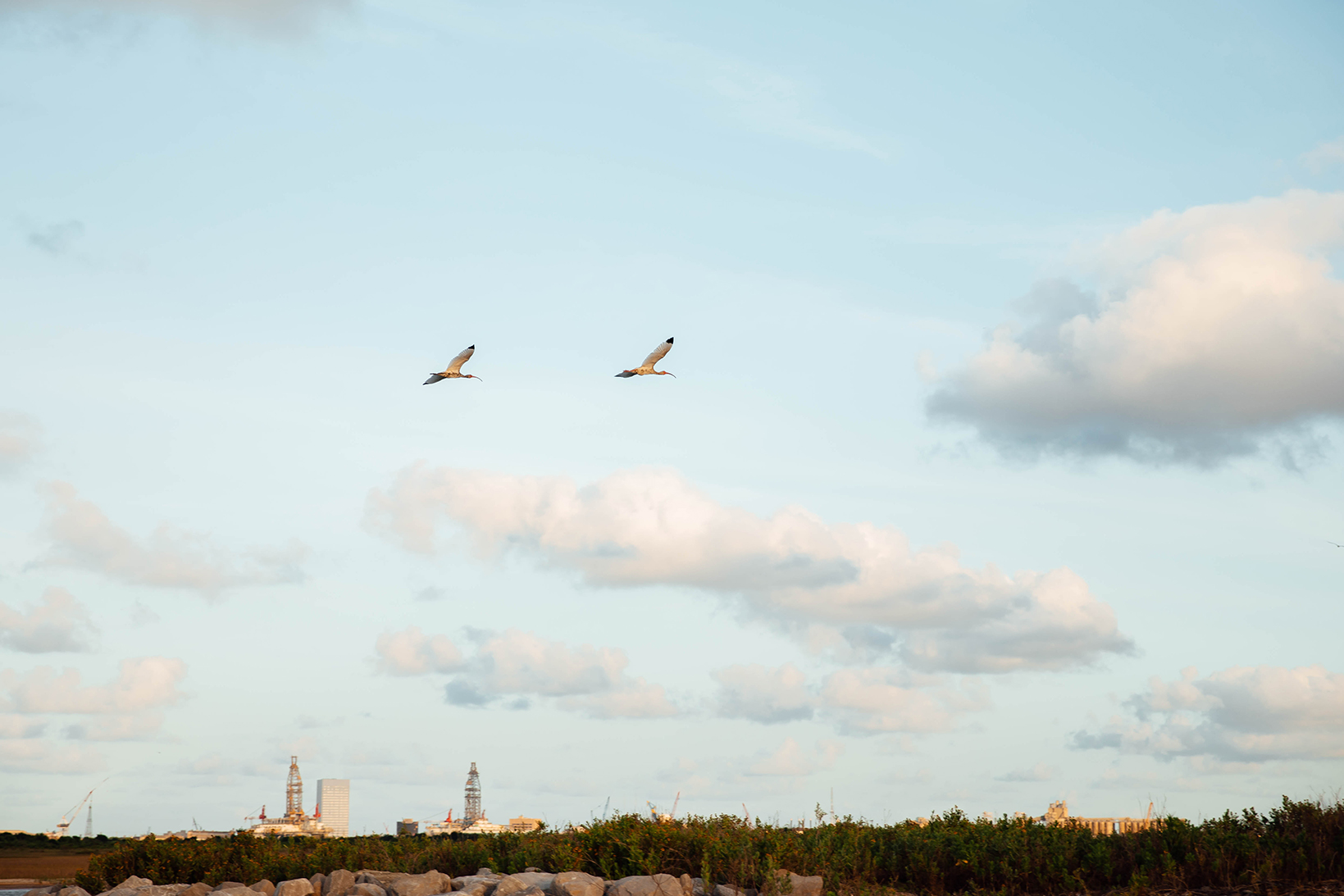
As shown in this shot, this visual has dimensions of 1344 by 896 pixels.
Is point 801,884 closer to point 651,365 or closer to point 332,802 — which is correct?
point 651,365

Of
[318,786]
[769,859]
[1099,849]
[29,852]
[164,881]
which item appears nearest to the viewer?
[769,859]

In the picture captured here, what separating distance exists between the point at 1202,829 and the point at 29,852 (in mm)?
61900

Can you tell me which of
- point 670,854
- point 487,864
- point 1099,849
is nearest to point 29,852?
point 487,864

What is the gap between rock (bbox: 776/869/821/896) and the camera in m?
17.7

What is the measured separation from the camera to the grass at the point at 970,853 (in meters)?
18.7

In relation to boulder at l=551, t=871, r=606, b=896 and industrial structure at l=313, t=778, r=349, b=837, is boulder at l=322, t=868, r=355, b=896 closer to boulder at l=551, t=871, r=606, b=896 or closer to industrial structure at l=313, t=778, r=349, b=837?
boulder at l=551, t=871, r=606, b=896

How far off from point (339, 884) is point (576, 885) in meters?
5.48

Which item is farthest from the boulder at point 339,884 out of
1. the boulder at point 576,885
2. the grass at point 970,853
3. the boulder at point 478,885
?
the boulder at point 576,885

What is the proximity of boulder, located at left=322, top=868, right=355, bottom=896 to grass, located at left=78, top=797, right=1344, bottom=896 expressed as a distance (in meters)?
2.84

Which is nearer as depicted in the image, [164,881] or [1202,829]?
[1202,829]

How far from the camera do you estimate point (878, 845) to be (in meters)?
21.7

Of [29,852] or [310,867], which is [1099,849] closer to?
[310,867]

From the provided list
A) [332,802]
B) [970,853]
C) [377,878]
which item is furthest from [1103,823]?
[332,802]

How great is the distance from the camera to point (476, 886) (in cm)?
1897
